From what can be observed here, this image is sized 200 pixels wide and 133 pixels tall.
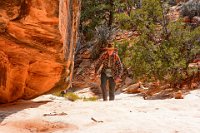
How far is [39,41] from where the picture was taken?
5066 millimetres

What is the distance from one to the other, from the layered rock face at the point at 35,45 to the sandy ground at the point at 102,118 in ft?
1.45

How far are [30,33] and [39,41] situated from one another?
21 cm

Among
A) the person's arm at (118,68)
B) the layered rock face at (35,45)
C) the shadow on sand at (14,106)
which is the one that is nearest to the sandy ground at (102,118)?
the shadow on sand at (14,106)

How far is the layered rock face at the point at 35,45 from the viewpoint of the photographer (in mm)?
4594

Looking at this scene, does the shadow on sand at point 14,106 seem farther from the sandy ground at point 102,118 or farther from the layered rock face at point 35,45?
the layered rock face at point 35,45

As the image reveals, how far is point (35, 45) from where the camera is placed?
5.10 metres

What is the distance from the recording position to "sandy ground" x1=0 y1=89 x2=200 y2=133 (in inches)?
152

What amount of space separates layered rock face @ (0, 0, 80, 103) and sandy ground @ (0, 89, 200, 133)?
44 centimetres

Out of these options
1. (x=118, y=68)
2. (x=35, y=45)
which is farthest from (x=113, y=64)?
(x=35, y=45)

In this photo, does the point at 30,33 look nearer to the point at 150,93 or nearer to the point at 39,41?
the point at 39,41

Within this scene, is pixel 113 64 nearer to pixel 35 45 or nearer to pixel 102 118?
pixel 35 45

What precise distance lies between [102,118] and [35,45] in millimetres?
1408

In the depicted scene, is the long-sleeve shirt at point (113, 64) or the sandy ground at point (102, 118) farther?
the long-sleeve shirt at point (113, 64)

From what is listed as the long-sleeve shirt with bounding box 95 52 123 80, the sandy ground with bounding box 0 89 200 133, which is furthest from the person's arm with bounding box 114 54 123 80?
the sandy ground with bounding box 0 89 200 133
